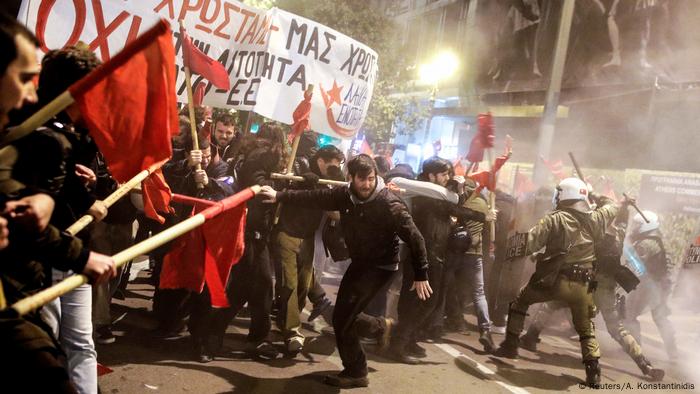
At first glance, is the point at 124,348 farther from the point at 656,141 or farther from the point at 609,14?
the point at 609,14

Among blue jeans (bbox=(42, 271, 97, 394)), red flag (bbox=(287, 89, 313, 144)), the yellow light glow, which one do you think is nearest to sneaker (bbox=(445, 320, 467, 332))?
red flag (bbox=(287, 89, 313, 144))

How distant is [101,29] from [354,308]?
328cm

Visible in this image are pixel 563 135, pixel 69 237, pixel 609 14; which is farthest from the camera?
pixel 563 135

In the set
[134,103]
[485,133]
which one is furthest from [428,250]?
[134,103]

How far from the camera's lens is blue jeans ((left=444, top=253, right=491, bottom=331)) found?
6.77m

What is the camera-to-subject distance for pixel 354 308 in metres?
4.69

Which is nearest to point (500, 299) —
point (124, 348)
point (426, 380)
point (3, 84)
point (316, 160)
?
point (426, 380)

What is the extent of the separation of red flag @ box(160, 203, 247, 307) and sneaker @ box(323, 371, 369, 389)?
62.4 inches

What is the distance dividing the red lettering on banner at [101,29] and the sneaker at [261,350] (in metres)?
2.90

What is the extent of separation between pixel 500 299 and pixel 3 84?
695cm

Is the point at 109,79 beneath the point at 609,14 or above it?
beneath

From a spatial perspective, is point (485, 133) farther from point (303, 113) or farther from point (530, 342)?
point (530, 342)

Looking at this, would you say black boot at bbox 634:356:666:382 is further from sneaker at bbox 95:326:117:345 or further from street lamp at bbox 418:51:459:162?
street lamp at bbox 418:51:459:162

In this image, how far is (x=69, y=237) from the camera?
2088 mm
